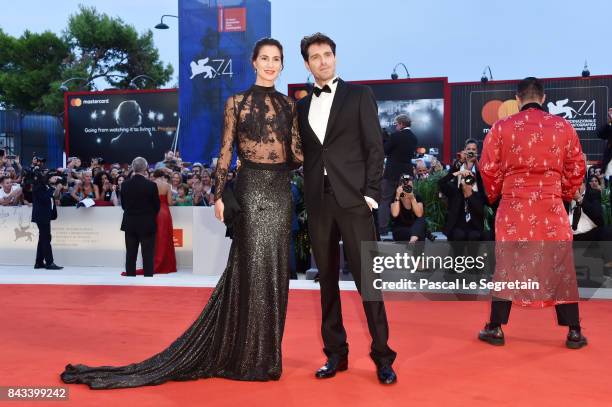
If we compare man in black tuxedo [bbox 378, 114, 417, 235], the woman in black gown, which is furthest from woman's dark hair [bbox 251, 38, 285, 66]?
man in black tuxedo [bbox 378, 114, 417, 235]

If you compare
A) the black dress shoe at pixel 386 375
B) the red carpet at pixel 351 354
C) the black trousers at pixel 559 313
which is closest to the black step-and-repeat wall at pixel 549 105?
the red carpet at pixel 351 354

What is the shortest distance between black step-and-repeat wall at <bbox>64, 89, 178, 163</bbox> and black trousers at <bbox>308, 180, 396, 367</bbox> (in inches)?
839

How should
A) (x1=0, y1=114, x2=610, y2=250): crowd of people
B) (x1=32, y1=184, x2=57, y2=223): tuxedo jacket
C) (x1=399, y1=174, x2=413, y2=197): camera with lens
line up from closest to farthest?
(x1=0, y1=114, x2=610, y2=250): crowd of people, (x1=399, y1=174, x2=413, y2=197): camera with lens, (x1=32, y1=184, x2=57, y2=223): tuxedo jacket

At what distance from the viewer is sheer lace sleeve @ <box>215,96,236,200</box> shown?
165 inches

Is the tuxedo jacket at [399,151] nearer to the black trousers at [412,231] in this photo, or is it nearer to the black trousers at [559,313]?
the black trousers at [412,231]

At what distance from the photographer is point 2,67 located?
48.3m

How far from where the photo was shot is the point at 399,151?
981 centimetres

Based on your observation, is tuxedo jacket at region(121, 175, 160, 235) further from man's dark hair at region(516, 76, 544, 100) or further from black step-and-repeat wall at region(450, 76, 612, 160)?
black step-and-repeat wall at region(450, 76, 612, 160)

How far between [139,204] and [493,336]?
240 inches

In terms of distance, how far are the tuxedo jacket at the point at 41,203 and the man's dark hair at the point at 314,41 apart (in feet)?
25.5

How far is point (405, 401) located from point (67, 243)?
9.05m

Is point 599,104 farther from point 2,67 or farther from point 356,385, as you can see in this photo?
point 2,67

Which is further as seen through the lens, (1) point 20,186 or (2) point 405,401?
(1) point 20,186

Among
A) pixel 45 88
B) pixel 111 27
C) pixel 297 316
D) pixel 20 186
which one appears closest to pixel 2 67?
pixel 45 88
